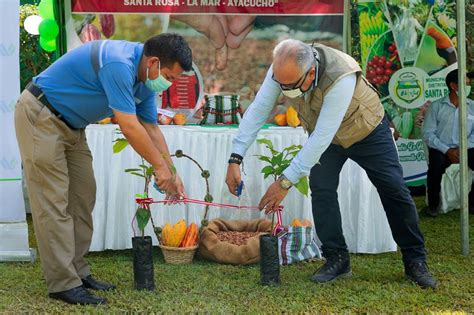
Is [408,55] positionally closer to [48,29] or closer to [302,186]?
[48,29]

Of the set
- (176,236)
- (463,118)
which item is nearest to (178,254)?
(176,236)

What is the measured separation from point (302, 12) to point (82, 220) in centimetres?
328

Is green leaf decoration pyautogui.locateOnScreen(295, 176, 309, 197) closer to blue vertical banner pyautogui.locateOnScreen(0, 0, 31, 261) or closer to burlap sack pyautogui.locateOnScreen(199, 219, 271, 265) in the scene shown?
burlap sack pyautogui.locateOnScreen(199, 219, 271, 265)

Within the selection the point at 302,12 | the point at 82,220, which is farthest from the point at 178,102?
the point at 82,220

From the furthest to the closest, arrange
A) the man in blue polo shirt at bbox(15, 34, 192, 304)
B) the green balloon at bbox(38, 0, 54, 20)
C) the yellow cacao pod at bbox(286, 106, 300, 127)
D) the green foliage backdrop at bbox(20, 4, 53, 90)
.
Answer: the green foliage backdrop at bbox(20, 4, 53, 90), the green balloon at bbox(38, 0, 54, 20), the yellow cacao pod at bbox(286, 106, 300, 127), the man in blue polo shirt at bbox(15, 34, 192, 304)

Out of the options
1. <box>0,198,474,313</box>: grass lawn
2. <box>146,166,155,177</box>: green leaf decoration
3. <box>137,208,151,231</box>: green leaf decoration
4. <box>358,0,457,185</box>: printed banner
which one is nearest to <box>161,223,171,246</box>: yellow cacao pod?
<box>0,198,474,313</box>: grass lawn

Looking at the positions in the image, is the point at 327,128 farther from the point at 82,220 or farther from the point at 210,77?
the point at 210,77

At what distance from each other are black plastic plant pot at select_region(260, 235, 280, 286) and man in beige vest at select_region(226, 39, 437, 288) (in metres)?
0.26

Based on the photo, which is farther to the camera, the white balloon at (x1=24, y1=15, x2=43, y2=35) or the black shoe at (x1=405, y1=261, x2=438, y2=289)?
the white balloon at (x1=24, y1=15, x2=43, y2=35)

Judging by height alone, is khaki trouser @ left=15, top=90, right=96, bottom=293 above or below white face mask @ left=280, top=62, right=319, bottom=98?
below

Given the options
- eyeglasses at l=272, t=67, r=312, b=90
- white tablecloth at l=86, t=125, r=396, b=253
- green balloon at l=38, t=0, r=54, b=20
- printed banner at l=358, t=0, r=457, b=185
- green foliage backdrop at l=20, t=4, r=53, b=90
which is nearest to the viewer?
eyeglasses at l=272, t=67, r=312, b=90

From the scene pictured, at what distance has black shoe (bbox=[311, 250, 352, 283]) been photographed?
3742mm

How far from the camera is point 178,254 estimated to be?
168 inches

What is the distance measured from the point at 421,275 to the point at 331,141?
88 centimetres
